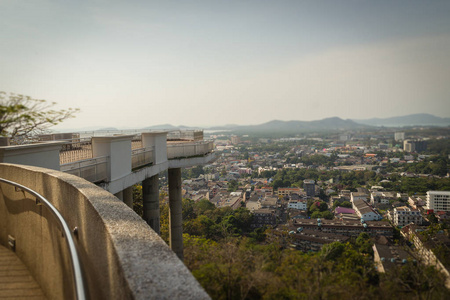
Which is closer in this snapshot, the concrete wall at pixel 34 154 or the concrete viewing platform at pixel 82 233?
the concrete viewing platform at pixel 82 233

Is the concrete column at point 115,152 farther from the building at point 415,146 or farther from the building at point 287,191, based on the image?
the building at point 415,146

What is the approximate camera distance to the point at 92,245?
241 centimetres

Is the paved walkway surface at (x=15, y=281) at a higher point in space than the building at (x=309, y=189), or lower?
higher

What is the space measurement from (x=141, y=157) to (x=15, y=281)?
5688 mm

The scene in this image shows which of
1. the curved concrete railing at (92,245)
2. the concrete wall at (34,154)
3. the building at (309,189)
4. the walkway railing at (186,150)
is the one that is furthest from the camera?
the building at (309,189)

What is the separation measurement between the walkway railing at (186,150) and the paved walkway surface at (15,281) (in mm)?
7316

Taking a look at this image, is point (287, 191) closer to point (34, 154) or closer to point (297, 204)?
point (297, 204)

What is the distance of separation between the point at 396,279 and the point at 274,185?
74519 millimetres

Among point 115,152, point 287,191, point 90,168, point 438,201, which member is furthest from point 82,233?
point 287,191

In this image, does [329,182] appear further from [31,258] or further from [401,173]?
[31,258]

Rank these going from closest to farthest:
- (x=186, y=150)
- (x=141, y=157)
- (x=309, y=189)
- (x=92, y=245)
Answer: (x=92, y=245) < (x=141, y=157) < (x=186, y=150) < (x=309, y=189)

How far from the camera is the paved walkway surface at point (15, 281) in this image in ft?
11.8

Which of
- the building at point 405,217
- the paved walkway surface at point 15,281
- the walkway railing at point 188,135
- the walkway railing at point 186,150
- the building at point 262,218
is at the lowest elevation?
the building at point 262,218

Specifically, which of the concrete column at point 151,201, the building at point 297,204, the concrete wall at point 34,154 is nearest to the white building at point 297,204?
the building at point 297,204
